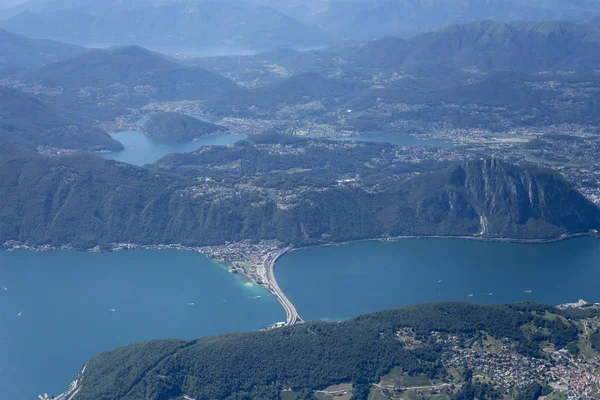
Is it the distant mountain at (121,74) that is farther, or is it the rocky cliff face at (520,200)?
the distant mountain at (121,74)

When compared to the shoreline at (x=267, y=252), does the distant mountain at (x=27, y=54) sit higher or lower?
higher

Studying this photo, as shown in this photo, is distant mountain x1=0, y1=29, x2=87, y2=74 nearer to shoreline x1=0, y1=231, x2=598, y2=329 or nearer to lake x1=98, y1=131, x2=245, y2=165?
lake x1=98, y1=131, x2=245, y2=165

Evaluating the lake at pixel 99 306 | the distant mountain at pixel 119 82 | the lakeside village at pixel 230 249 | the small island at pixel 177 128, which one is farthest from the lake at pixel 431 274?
the distant mountain at pixel 119 82

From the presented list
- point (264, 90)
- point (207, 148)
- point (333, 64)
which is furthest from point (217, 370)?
point (333, 64)

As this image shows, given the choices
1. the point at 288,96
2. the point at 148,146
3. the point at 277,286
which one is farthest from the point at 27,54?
the point at 277,286

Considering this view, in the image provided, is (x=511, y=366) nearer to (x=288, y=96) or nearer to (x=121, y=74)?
(x=288, y=96)

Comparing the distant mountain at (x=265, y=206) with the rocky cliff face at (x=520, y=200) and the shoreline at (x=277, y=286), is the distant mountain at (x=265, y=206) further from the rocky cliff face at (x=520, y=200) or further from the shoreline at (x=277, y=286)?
the shoreline at (x=277, y=286)

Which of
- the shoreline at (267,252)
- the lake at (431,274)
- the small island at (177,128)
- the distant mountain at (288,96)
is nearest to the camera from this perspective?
the lake at (431,274)

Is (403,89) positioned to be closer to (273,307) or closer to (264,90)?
(264,90)
